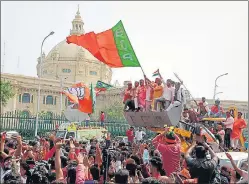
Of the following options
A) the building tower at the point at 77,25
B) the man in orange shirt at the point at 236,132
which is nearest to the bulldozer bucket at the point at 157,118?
the man in orange shirt at the point at 236,132

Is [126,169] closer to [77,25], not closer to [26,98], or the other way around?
[26,98]

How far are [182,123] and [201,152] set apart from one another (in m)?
5.80

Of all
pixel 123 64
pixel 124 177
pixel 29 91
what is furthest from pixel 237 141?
pixel 29 91

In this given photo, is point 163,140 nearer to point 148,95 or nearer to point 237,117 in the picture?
point 148,95

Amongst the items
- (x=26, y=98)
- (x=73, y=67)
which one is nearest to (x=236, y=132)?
(x=26, y=98)

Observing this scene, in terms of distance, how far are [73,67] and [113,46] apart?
244ft

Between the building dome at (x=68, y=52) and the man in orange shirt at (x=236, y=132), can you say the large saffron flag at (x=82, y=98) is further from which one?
the building dome at (x=68, y=52)

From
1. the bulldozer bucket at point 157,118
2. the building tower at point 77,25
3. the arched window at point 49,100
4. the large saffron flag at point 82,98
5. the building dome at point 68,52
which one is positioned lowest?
the bulldozer bucket at point 157,118

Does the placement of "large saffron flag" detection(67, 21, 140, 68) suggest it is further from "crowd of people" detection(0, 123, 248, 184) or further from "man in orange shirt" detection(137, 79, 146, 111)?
"crowd of people" detection(0, 123, 248, 184)

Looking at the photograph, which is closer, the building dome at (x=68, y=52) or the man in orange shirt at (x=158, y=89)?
the man in orange shirt at (x=158, y=89)

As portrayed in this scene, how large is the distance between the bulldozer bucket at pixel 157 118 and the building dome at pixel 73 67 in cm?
7190

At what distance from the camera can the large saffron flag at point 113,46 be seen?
11016 mm

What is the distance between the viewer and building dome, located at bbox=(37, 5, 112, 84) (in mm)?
83938

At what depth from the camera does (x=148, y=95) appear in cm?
1109
